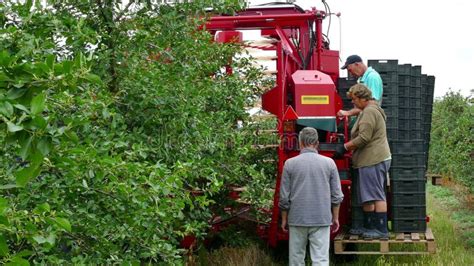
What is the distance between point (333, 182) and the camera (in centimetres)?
702

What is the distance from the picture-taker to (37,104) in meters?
1.94

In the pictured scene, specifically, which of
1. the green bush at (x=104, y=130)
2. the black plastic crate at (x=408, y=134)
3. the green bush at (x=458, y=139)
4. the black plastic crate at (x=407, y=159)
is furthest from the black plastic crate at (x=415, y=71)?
Answer: the green bush at (x=458, y=139)

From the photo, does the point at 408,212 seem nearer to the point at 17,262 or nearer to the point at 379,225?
the point at 379,225

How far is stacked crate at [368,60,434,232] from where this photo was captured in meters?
7.84

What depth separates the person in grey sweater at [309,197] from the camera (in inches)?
272

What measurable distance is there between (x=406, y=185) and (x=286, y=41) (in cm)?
202

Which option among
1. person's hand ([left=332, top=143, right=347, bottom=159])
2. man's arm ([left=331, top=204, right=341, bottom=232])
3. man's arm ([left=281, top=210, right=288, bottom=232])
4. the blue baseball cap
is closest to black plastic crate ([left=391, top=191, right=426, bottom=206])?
person's hand ([left=332, top=143, right=347, bottom=159])

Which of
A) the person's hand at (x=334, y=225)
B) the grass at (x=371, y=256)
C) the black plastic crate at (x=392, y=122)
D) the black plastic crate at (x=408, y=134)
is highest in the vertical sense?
the black plastic crate at (x=392, y=122)

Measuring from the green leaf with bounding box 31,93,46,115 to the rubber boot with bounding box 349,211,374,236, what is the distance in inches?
238

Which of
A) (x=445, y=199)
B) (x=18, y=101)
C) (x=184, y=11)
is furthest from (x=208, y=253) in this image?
(x=445, y=199)

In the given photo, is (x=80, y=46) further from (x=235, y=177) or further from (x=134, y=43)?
(x=235, y=177)

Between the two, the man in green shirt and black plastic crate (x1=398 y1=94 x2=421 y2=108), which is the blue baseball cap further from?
black plastic crate (x1=398 y1=94 x2=421 y2=108)

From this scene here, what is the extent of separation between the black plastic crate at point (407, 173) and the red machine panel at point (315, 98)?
3.03 feet

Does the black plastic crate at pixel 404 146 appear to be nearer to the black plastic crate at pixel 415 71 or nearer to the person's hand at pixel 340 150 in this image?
the person's hand at pixel 340 150
